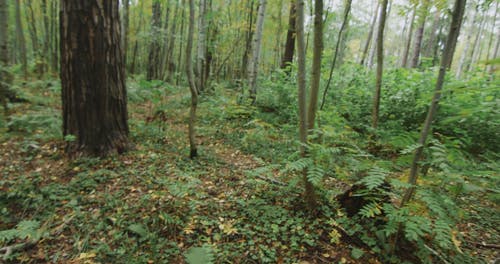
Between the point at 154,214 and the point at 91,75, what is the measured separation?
8.13 feet

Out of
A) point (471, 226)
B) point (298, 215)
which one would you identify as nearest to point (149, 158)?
point (298, 215)

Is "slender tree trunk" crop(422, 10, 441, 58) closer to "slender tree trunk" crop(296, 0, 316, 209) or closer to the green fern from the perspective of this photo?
"slender tree trunk" crop(296, 0, 316, 209)

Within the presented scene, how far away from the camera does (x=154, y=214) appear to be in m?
2.71

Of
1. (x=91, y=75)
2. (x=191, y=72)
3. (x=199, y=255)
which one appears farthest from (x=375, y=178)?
(x=91, y=75)

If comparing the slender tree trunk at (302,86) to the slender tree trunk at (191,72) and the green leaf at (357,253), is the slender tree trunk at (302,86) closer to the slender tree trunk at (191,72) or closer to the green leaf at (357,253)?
the green leaf at (357,253)

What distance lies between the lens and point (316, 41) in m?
2.42

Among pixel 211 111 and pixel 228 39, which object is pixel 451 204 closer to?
pixel 211 111

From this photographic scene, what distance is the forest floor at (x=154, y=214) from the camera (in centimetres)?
229

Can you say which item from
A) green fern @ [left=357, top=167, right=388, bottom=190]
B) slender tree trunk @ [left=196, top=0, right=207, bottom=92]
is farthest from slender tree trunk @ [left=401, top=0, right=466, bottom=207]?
slender tree trunk @ [left=196, top=0, right=207, bottom=92]

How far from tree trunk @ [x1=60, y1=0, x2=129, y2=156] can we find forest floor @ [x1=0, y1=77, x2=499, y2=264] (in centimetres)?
41

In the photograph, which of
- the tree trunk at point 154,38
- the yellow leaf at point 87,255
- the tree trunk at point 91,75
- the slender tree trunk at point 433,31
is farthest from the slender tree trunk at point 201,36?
the slender tree trunk at point 433,31

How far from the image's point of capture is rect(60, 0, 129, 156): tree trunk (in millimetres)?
3594

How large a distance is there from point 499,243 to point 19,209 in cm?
535

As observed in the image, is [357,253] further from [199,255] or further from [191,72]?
[191,72]
